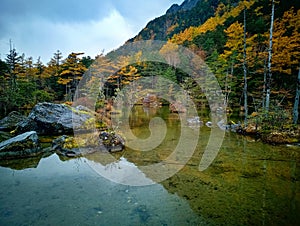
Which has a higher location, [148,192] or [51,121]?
[51,121]

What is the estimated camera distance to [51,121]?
869cm

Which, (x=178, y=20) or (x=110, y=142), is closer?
(x=110, y=142)

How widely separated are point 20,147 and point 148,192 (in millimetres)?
4424

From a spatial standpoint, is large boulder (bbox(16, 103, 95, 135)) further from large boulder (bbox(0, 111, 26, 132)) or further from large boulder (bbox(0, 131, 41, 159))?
large boulder (bbox(0, 131, 41, 159))

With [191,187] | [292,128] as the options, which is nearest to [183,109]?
[292,128]

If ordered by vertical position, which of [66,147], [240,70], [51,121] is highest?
[240,70]

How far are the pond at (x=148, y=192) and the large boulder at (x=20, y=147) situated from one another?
41 cm

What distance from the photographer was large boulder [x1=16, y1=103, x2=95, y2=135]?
8.55m

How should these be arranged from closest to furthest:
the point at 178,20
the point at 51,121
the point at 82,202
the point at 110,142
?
the point at 82,202 → the point at 110,142 → the point at 51,121 → the point at 178,20

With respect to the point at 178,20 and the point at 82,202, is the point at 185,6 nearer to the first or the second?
the point at 178,20

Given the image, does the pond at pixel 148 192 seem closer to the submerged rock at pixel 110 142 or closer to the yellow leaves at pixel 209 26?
the submerged rock at pixel 110 142

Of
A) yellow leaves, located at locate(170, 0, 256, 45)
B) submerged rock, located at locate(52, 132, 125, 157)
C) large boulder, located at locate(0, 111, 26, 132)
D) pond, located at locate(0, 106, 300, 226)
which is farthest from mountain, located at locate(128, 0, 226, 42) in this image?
pond, located at locate(0, 106, 300, 226)

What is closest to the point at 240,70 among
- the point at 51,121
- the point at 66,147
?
the point at 51,121

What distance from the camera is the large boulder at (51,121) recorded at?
8.55 meters
